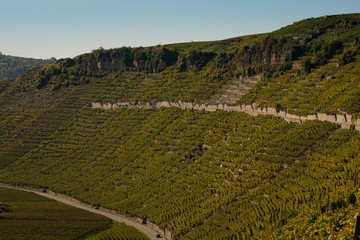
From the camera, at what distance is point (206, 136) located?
3317 inches

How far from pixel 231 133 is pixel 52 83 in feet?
288

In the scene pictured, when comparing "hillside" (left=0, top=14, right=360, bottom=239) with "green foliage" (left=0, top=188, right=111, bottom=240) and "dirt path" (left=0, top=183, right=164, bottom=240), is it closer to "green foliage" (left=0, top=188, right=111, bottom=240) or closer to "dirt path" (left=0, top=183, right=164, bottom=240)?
"dirt path" (left=0, top=183, right=164, bottom=240)

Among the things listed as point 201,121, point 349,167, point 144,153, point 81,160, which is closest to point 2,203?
point 81,160

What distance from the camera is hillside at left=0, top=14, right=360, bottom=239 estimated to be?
54.2m

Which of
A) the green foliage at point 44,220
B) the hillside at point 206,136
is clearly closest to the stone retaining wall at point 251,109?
the hillside at point 206,136

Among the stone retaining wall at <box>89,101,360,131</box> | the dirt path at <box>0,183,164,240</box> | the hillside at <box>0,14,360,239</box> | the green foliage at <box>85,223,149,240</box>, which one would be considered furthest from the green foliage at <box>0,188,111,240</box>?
the stone retaining wall at <box>89,101,360,131</box>

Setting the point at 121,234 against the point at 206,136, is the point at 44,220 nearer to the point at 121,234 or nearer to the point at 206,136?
the point at 121,234

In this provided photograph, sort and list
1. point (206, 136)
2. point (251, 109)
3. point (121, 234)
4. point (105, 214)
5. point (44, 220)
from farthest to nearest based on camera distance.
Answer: point (251, 109)
point (206, 136)
point (105, 214)
point (44, 220)
point (121, 234)

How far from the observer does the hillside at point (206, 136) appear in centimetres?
5422

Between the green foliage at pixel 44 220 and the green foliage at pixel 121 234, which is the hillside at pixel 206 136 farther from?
the green foliage at pixel 44 220

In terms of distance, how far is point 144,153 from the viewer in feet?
300

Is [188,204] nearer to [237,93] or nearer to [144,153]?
[144,153]

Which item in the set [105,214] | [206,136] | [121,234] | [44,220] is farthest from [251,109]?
[44,220]

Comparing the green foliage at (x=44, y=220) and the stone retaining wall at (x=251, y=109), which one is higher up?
the stone retaining wall at (x=251, y=109)
